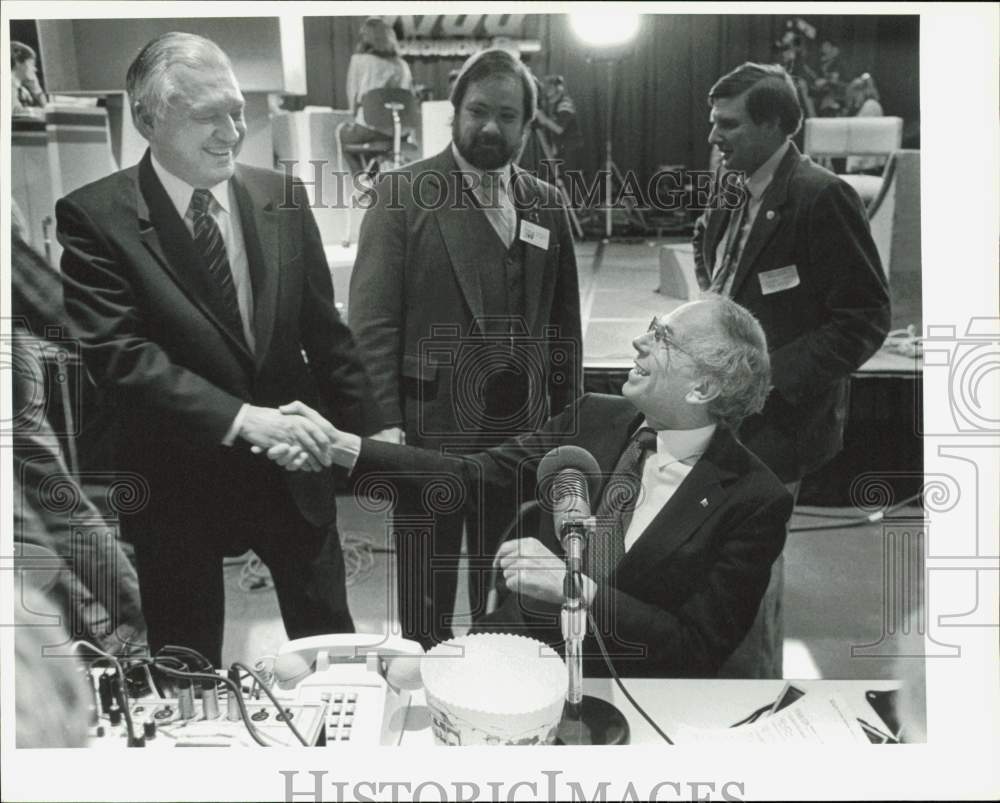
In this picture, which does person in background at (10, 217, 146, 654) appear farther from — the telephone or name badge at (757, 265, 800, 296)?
name badge at (757, 265, 800, 296)

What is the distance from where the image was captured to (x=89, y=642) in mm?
2018

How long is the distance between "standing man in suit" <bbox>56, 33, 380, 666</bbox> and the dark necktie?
743 millimetres

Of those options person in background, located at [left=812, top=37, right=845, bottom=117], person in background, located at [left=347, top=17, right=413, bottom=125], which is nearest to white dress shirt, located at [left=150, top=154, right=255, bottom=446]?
person in background, located at [left=347, top=17, right=413, bottom=125]

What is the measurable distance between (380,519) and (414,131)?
2.58ft

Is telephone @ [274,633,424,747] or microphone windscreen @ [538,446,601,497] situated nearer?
telephone @ [274,633,424,747]

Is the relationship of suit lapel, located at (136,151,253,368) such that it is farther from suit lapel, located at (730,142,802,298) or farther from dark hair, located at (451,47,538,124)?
suit lapel, located at (730,142,802,298)

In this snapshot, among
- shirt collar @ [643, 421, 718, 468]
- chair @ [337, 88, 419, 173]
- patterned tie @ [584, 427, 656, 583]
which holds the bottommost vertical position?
patterned tie @ [584, 427, 656, 583]

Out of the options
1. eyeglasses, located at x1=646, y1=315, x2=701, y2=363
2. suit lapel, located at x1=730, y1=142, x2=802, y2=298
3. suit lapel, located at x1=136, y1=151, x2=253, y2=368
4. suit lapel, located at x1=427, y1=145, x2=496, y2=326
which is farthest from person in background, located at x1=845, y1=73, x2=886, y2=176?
suit lapel, located at x1=136, y1=151, x2=253, y2=368

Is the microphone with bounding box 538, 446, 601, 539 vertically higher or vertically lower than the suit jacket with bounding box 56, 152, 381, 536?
lower

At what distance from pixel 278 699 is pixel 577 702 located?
22.9 inches

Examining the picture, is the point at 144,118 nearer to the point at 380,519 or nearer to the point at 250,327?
the point at 250,327

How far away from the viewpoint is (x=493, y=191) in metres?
1.93

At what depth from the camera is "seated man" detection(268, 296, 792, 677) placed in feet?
6.25

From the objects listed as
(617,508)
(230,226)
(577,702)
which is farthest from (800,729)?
(230,226)
